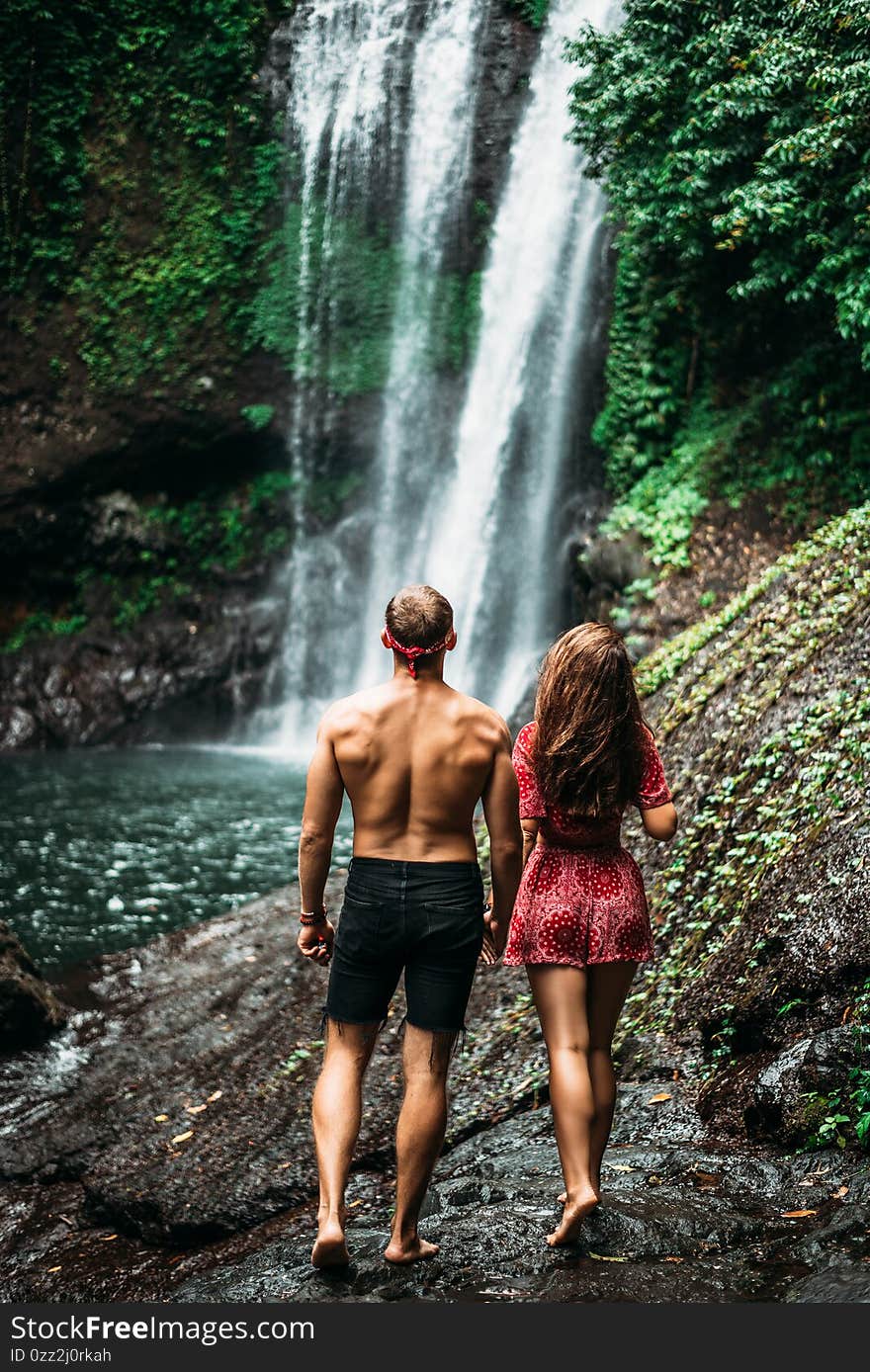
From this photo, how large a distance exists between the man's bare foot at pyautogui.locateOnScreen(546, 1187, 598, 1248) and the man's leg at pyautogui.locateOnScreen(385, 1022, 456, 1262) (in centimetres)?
35

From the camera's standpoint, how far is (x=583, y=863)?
136 inches

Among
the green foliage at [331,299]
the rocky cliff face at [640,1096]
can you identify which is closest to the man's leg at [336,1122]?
the rocky cliff face at [640,1096]

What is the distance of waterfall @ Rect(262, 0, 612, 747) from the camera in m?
16.8

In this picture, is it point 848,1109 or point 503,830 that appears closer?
point 503,830

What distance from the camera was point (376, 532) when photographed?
767 inches

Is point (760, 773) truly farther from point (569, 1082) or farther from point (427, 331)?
point (427, 331)

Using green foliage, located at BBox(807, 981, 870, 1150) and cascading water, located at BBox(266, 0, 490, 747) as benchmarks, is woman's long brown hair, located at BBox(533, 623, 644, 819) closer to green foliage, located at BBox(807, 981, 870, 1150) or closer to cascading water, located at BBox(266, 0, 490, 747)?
green foliage, located at BBox(807, 981, 870, 1150)

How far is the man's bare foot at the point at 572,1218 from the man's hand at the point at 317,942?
0.99 meters

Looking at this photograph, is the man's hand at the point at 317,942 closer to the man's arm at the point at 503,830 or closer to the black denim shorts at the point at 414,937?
the black denim shorts at the point at 414,937

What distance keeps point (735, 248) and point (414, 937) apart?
10.8m

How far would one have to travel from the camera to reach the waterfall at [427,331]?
16.8m

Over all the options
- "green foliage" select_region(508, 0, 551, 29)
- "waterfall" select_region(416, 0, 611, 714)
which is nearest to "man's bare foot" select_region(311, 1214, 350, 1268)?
"waterfall" select_region(416, 0, 611, 714)

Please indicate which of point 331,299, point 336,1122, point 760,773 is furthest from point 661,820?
point 331,299

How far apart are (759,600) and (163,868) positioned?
5992 millimetres
